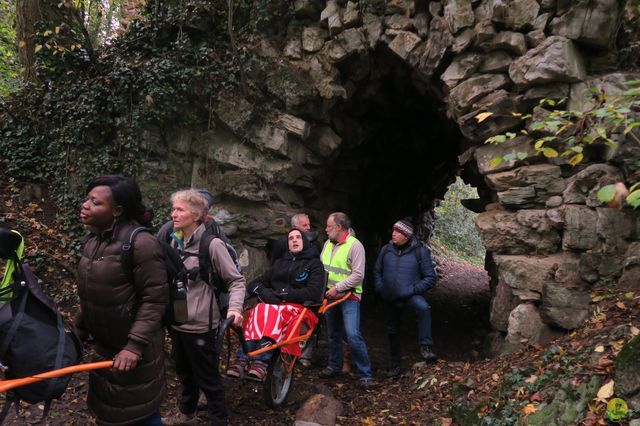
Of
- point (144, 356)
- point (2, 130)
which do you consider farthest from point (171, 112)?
point (144, 356)

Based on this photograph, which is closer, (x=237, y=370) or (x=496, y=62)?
(x=237, y=370)

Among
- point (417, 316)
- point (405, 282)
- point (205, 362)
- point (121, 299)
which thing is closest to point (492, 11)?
point (405, 282)

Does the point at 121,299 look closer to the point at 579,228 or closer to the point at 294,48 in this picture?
the point at 579,228

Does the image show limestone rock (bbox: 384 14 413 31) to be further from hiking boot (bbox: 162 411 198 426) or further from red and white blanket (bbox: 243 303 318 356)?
hiking boot (bbox: 162 411 198 426)

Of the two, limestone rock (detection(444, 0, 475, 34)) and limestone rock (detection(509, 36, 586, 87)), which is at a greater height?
limestone rock (detection(444, 0, 475, 34))

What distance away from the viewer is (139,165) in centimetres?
723

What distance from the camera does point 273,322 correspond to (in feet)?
13.6

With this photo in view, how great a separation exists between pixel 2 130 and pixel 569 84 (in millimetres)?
8913

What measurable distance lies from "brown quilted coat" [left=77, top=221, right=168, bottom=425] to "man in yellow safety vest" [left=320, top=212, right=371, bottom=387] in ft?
8.78

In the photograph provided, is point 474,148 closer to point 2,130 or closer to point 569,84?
point 569,84

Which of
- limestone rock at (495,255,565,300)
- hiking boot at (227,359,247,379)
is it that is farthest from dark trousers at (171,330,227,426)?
limestone rock at (495,255,565,300)

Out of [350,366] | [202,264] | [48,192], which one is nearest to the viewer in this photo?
[202,264]

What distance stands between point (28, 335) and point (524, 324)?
517 centimetres

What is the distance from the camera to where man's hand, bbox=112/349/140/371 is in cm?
251
